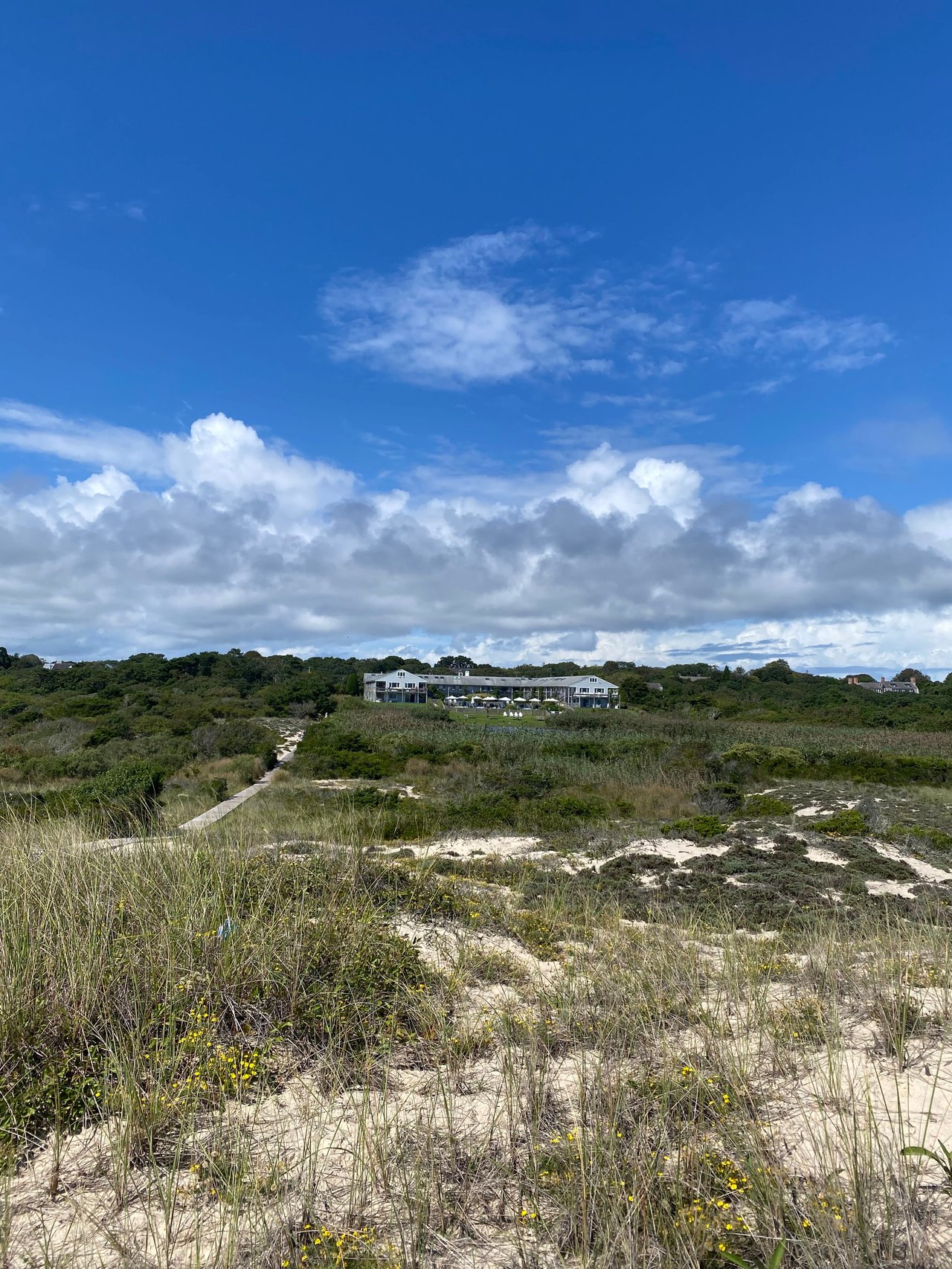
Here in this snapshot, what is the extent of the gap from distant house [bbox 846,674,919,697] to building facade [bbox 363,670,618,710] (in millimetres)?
28395

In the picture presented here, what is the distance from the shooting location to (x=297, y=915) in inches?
206

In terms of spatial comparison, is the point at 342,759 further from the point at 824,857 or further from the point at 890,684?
the point at 890,684

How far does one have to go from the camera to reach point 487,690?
93500mm

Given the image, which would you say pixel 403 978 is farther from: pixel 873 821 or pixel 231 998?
pixel 873 821

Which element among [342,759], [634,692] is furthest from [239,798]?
[634,692]

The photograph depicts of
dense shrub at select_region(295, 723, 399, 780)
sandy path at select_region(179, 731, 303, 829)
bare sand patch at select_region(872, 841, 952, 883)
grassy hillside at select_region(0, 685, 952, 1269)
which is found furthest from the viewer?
dense shrub at select_region(295, 723, 399, 780)

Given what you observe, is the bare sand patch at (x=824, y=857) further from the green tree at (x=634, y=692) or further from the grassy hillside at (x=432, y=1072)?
the green tree at (x=634, y=692)

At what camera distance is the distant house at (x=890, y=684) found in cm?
8306

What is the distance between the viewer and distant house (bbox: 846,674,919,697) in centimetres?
8306

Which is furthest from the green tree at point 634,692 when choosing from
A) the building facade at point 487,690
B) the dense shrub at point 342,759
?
the dense shrub at point 342,759

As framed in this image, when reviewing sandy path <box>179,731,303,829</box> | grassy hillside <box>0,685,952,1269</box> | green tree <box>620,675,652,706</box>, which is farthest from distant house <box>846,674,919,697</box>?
grassy hillside <box>0,685,952,1269</box>

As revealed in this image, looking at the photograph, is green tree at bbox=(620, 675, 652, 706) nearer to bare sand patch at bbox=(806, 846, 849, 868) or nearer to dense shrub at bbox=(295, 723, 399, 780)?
dense shrub at bbox=(295, 723, 399, 780)

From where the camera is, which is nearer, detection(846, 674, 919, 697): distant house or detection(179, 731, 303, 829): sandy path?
detection(179, 731, 303, 829): sandy path

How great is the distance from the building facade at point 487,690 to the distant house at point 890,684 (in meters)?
28.4
